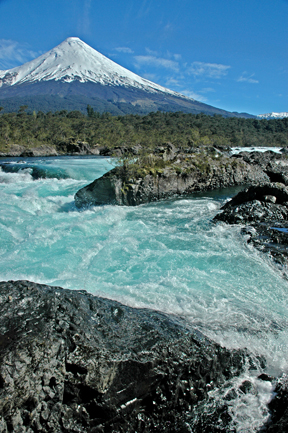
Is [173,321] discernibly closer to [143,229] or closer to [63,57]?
[143,229]

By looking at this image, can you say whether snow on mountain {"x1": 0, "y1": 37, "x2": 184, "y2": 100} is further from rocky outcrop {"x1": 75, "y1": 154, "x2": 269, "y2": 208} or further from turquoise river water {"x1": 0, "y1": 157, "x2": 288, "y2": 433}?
turquoise river water {"x1": 0, "y1": 157, "x2": 288, "y2": 433}

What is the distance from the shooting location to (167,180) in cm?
1039

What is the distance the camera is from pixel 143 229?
21.6 feet

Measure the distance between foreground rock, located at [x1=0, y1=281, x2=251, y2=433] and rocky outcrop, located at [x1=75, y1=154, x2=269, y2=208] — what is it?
6.45m

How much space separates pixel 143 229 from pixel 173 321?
157 inches

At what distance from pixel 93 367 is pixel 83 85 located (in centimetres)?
20788

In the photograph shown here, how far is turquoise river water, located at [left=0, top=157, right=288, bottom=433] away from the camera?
2.72m

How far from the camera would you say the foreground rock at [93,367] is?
5.35 feet

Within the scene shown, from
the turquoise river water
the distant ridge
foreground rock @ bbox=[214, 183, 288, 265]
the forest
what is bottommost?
the turquoise river water

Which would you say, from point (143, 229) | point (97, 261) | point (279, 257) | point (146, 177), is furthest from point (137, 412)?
point (146, 177)

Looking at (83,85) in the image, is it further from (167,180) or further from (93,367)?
(93,367)

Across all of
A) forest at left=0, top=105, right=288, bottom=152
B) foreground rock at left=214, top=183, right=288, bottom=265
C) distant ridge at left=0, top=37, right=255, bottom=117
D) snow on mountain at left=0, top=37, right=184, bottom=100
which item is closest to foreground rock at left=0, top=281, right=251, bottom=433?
foreground rock at left=214, top=183, right=288, bottom=265

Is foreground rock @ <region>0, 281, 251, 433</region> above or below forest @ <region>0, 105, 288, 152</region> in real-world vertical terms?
below

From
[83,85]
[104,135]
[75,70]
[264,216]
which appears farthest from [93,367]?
[83,85]
